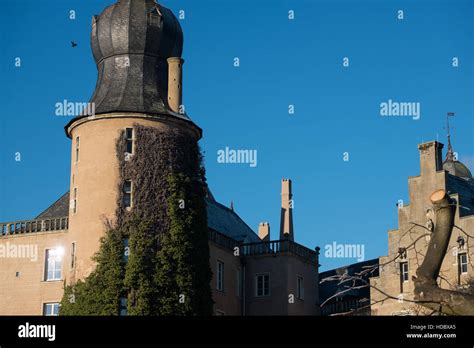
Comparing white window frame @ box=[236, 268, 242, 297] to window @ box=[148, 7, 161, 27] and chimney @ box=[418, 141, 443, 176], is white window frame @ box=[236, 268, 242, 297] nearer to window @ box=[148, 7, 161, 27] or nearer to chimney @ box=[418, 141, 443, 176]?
chimney @ box=[418, 141, 443, 176]

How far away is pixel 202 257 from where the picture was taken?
156ft

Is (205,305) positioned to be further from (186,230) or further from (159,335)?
(159,335)

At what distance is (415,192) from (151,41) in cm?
1510

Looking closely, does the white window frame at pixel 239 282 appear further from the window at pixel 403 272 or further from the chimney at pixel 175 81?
the chimney at pixel 175 81

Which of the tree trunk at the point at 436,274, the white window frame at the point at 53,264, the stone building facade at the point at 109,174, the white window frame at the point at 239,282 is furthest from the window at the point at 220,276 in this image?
the tree trunk at the point at 436,274

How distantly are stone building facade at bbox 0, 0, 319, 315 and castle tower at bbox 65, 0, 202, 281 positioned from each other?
0.16ft

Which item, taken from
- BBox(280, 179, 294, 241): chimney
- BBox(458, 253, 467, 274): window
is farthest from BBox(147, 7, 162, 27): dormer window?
BBox(458, 253, 467, 274): window

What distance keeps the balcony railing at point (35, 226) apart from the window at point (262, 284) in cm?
1254

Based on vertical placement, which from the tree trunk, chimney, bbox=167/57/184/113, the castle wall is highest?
chimney, bbox=167/57/184/113

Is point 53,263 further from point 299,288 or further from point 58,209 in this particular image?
point 299,288

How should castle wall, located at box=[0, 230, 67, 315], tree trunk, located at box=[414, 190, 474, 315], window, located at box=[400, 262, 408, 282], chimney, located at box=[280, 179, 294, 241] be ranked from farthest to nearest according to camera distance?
chimney, located at box=[280, 179, 294, 241] < castle wall, located at box=[0, 230, 67, 315] < window, located at box=[400, 262, 408, 282] < tree trunk, located at box=[414, 190, 474, 315]

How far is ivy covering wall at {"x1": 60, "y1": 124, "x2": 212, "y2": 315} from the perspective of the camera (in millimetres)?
45281

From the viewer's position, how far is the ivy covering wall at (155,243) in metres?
45.3

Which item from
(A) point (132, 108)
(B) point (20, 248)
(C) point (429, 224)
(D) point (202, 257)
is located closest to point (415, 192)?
(C) point (429, 224)
